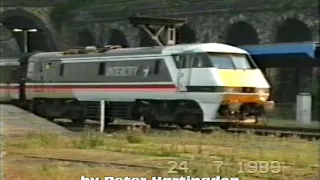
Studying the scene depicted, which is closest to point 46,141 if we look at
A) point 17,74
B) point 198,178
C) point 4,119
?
point 4,119

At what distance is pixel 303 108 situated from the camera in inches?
851

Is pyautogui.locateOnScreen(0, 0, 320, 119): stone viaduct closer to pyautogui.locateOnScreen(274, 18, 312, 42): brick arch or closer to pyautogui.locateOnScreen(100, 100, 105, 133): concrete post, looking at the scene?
pyautogui.locateOnScreen(274, 18, 312, 42): brick arch

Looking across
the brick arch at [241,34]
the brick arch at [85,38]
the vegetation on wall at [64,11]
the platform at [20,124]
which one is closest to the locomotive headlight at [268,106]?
the brick arch at [85,38]

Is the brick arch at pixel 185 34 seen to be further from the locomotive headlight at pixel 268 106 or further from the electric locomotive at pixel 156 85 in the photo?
the locomotive headlight at pixel 268 106

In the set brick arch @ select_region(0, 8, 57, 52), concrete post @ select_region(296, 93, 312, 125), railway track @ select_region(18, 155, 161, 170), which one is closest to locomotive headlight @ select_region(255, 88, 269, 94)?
concrete post @ select_region(296, 93, 312, 125)

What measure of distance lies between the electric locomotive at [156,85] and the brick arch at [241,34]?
5199 mm

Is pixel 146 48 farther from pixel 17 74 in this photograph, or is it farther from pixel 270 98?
pixel 17 74

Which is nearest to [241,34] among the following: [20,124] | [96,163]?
[20,124]

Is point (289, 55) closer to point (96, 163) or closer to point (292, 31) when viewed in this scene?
point (292, 31)

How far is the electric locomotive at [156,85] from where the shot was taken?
17.7 meters

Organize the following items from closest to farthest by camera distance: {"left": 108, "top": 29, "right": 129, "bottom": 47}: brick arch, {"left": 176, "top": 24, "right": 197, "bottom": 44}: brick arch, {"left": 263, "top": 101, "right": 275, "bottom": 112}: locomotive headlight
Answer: {"left": 263, "top": 101, "right": 275, "bottom": 112}: locomotive headlight < {"left": 108, "top": 29, "right": 129, "bottom": 47}: brick arch < {"left": 176, "top": 24, "right": 197, "bottom": 44}: brick arch

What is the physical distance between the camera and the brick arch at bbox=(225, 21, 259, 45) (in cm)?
2442

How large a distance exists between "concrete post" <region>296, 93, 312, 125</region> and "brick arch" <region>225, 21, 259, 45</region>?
3.27 m

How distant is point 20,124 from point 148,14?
11.1 feet
